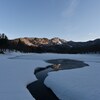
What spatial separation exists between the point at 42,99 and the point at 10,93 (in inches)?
121

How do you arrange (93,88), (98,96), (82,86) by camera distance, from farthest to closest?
Answer: 1. (82,86)
2. (93,88)
3. (98,96)

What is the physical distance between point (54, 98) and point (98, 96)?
447cm

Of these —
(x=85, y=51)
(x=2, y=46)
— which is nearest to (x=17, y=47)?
(x=2, y=46)

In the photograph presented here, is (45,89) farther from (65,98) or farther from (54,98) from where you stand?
(65,98)

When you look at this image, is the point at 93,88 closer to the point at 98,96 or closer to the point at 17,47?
the point at 98,96

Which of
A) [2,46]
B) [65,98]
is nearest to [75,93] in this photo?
[65,98]

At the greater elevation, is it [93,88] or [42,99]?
[93,88]

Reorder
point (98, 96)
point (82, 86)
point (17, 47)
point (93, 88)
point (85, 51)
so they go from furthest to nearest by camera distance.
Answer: point (85, 51), point (17, 47), point (82, 86), point (93, 88), point (98, 96)

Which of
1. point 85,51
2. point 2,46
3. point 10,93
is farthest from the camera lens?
point 85,51

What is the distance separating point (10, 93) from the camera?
Answer: 15648 millimetres

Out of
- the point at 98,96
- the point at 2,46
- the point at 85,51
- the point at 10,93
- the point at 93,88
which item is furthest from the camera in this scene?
the point at 85,51

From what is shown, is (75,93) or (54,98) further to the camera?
(54,98)

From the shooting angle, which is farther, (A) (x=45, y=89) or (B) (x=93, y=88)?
(A) (x=45, y=89)

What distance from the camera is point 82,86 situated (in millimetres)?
18062
